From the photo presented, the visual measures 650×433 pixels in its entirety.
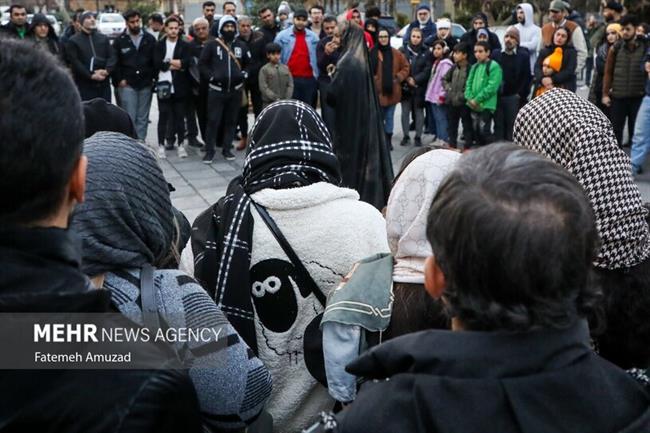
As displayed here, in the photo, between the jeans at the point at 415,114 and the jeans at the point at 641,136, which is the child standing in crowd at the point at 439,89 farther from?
the jeans at the point at 641,136

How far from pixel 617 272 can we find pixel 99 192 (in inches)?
59.3

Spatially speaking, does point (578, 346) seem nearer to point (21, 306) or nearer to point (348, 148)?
point (21, 306)

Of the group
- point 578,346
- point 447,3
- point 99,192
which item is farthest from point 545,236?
point 447,3

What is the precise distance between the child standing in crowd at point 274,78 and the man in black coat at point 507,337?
8642 mm

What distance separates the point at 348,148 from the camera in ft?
17.6

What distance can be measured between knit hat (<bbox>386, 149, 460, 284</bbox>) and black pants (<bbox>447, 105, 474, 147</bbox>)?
7.67 m

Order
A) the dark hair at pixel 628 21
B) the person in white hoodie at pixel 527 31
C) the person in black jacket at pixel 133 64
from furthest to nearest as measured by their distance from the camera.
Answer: the person in white hoodie at pixel 527 31, the person in black jacket at pixel 133 64, the dark hair at pixel 628 21

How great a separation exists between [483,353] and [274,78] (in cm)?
884

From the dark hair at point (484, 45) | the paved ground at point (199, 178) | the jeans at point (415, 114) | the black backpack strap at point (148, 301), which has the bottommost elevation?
the paved ground at point (199, 178)

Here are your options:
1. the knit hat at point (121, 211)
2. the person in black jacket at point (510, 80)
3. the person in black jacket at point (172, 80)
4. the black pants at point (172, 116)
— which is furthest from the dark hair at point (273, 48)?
the knit hat at point (121, 211)

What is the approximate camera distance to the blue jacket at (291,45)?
34.2 feet

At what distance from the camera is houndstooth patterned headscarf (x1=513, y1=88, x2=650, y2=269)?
216cm

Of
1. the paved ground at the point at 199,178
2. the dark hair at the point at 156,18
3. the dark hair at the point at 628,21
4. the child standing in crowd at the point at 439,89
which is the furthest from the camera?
the dark hair at the point at 156,18

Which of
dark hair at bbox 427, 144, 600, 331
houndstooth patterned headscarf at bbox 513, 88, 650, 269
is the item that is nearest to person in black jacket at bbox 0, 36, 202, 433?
dark hair at bbox 427, 144, 600, 331
